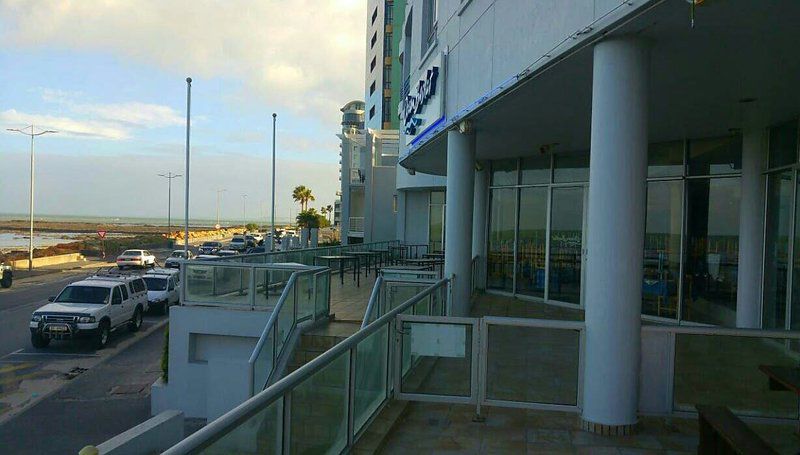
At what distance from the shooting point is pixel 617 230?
5.96m

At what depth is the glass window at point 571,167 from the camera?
1416 centimetres

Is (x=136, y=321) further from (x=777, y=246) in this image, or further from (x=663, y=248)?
(x=777, y=246)

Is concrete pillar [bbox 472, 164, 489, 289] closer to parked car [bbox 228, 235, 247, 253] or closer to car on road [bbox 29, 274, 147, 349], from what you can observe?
car on road [bbox 29, 274, 147, 349]

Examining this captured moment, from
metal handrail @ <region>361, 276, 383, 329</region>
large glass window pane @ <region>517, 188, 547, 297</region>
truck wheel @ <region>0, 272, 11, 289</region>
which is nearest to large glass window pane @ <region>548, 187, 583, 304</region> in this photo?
large glass window pane @ <region>517, 188, 547, 297</region>

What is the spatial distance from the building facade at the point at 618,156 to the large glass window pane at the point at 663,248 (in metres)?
0.03

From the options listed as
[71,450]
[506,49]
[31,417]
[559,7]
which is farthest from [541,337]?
[31,417]

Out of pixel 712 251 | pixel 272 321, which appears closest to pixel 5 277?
pixel 272 321

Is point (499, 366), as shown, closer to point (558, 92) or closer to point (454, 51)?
point (558, 92)

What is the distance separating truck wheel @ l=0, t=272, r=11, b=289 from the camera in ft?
111

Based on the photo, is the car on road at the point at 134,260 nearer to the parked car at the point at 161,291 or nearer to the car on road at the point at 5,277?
the car on road at the point at 5,277

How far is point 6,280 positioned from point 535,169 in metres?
31.0

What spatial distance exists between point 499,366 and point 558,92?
403 centimetres

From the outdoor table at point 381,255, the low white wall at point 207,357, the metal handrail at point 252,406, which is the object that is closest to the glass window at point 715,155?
the metal handrail at point 252,406

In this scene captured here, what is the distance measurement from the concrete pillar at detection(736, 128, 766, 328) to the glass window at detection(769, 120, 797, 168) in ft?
0.61
